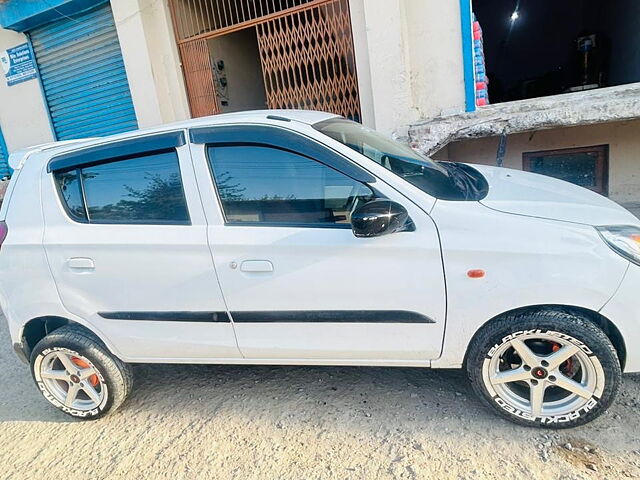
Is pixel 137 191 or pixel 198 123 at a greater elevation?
pixel 198 123

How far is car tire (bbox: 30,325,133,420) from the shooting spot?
245 cm

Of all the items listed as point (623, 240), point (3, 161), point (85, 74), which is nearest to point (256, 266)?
point (623, 240)

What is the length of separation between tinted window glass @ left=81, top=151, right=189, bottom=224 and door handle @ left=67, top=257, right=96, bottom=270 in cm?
23

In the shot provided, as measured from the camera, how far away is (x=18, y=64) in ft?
23.4

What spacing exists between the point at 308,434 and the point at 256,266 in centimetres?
98

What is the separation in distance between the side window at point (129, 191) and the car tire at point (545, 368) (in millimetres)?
1725

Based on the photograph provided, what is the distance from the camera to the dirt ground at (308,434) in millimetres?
1916

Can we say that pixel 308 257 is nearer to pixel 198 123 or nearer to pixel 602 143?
pixel 198 123

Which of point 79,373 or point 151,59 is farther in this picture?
point 151,59

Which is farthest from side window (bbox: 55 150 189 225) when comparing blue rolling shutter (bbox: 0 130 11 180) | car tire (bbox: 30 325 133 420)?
blue rolling shutter (bbox: 0 130 11 180)

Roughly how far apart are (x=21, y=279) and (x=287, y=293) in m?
1.65

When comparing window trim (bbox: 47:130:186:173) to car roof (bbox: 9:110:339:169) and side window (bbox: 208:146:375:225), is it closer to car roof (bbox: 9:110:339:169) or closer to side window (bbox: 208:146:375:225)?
car roof (bbox: 9:110:339:169)

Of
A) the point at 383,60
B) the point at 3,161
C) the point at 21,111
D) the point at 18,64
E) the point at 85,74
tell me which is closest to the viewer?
the point at 383,60

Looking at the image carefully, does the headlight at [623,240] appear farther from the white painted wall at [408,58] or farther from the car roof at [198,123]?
the white painted wall at [408,58]
